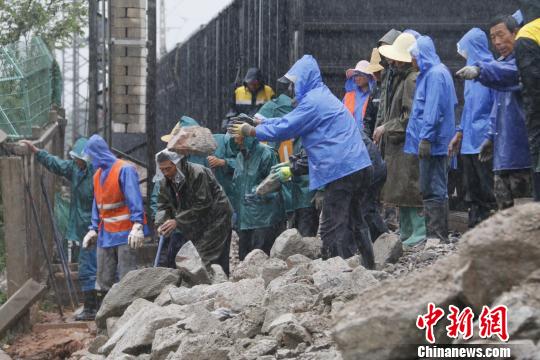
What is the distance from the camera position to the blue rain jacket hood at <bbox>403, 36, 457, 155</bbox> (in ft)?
31.2

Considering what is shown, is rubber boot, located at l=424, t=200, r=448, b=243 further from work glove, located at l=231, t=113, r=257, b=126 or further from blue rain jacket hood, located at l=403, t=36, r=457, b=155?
work glove, located at l=231, t=113, r=257, b=126

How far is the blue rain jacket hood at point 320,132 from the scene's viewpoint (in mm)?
9133

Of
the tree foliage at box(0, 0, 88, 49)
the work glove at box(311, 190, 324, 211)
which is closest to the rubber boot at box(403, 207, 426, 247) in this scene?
the work glove at box(311, 190, 324, 211)

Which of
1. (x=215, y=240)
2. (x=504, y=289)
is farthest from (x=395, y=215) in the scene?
(x=504, y=289)

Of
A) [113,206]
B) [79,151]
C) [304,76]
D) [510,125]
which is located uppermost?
[304,76]

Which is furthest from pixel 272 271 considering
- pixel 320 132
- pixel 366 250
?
pixel 320 132

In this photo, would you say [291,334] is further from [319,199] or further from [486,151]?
[319,199]

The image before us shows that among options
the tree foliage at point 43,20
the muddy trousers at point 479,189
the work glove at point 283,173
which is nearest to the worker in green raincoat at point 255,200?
the work glove at point 283,173

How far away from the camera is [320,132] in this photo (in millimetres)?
9258

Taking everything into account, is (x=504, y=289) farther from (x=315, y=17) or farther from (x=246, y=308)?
(x=315, y=17)

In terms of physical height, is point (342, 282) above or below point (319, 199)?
below

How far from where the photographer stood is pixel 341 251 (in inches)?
360

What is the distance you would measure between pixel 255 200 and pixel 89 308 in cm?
226

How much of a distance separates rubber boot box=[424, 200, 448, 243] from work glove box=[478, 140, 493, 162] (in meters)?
0.62
